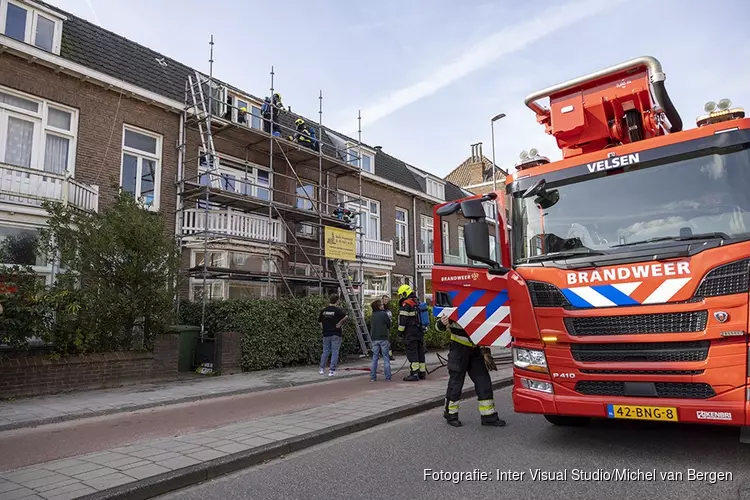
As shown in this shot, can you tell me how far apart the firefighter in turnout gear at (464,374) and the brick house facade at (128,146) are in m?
1.79

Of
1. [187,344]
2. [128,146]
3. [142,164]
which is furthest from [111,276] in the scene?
[128,146]

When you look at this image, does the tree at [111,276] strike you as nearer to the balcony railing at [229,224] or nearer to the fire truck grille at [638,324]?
the balcony railing at [229,224]

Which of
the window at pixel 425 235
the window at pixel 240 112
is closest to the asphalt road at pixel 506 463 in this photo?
the window at pixel 240 112

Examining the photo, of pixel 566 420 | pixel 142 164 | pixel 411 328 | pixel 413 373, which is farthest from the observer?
pixel 142 164

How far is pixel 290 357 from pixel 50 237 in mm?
5854

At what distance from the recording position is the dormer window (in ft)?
39.3

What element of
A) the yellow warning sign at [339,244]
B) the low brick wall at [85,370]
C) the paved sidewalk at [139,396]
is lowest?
the paved sidewalk at [139,396]

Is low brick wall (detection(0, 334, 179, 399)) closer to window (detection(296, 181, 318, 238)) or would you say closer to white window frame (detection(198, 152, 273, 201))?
white window frame (detection(198, 152, 273, 201))

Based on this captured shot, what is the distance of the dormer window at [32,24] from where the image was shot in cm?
1197

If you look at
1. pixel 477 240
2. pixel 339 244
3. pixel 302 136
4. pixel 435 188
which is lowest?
pixel 477 240

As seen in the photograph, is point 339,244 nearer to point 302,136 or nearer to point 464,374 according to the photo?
point 302,136

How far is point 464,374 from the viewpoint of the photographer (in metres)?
6.56

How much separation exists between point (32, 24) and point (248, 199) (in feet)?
21.1

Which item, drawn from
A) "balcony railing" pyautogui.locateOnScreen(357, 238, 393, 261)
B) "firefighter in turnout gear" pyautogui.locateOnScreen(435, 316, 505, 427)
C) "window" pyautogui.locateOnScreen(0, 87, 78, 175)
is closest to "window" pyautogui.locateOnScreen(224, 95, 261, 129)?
"window" pyautogui.locateOnScreen(0, 87, 78, 175)
